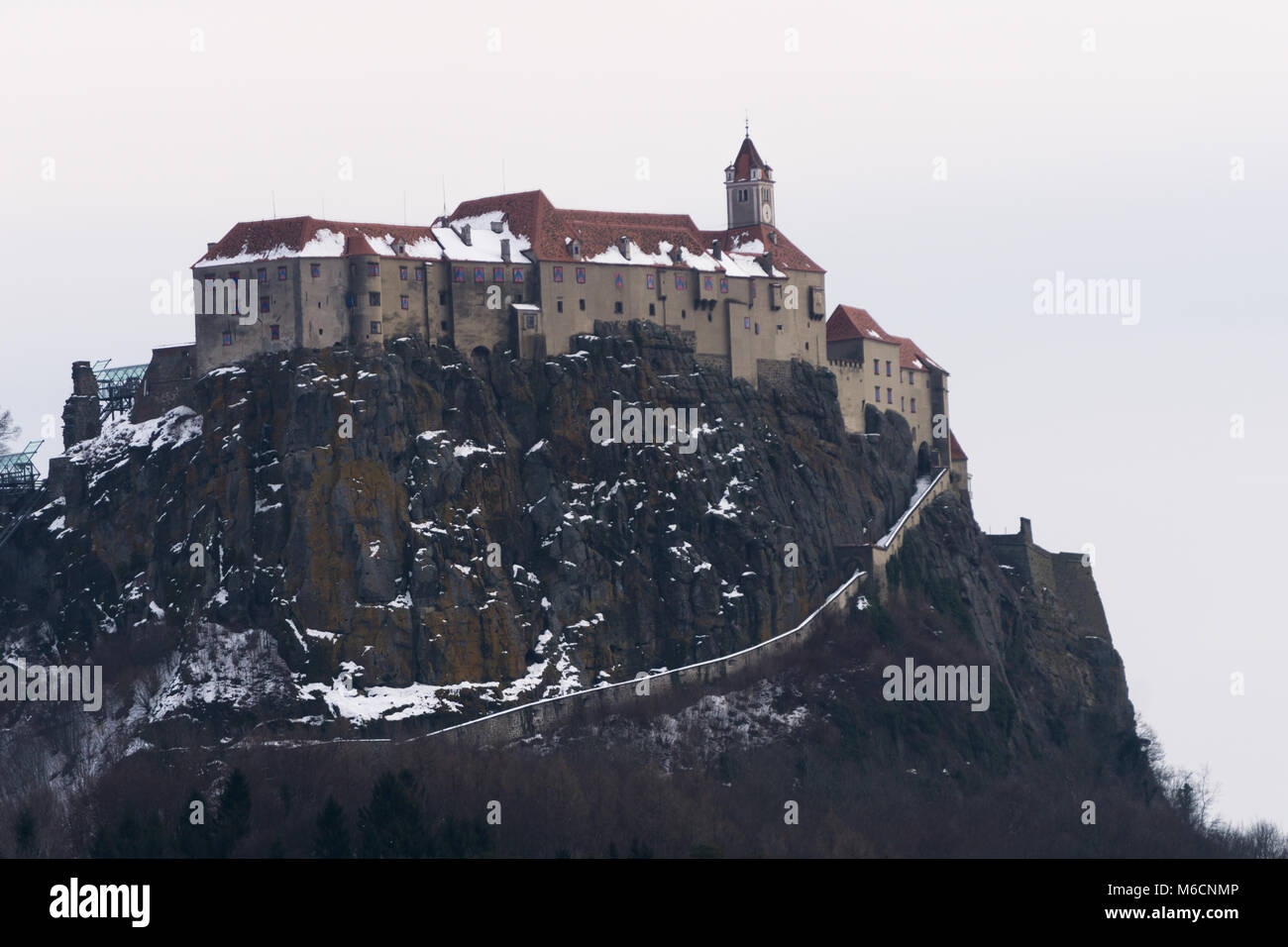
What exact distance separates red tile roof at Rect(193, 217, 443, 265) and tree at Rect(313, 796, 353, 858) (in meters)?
36.5

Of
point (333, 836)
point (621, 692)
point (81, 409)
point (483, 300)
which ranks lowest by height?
point (333, 836)

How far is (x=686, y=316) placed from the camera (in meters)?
167

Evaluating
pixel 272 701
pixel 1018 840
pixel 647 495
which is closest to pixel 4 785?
pixel 272 701

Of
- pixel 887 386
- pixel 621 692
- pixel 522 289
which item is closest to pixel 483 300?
pixel 522 289

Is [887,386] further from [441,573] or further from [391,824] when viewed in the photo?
[391,824]

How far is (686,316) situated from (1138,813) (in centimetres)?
3581

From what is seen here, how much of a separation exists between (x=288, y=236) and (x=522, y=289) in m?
12.6

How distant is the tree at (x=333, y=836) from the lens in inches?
5182

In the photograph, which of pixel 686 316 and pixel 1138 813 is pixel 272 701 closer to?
pixel 686 316

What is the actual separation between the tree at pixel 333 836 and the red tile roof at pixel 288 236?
36.5m

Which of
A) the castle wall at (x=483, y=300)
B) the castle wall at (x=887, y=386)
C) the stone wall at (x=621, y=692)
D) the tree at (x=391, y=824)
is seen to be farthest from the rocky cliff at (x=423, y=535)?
the tree at (x=391, y=824)

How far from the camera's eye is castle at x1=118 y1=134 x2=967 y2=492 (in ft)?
520

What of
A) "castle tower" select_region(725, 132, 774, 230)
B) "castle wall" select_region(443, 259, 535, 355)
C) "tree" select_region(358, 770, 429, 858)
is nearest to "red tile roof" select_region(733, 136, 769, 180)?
"castle tower" select_region(725, 132, 774, 230)

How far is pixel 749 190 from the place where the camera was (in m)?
180
